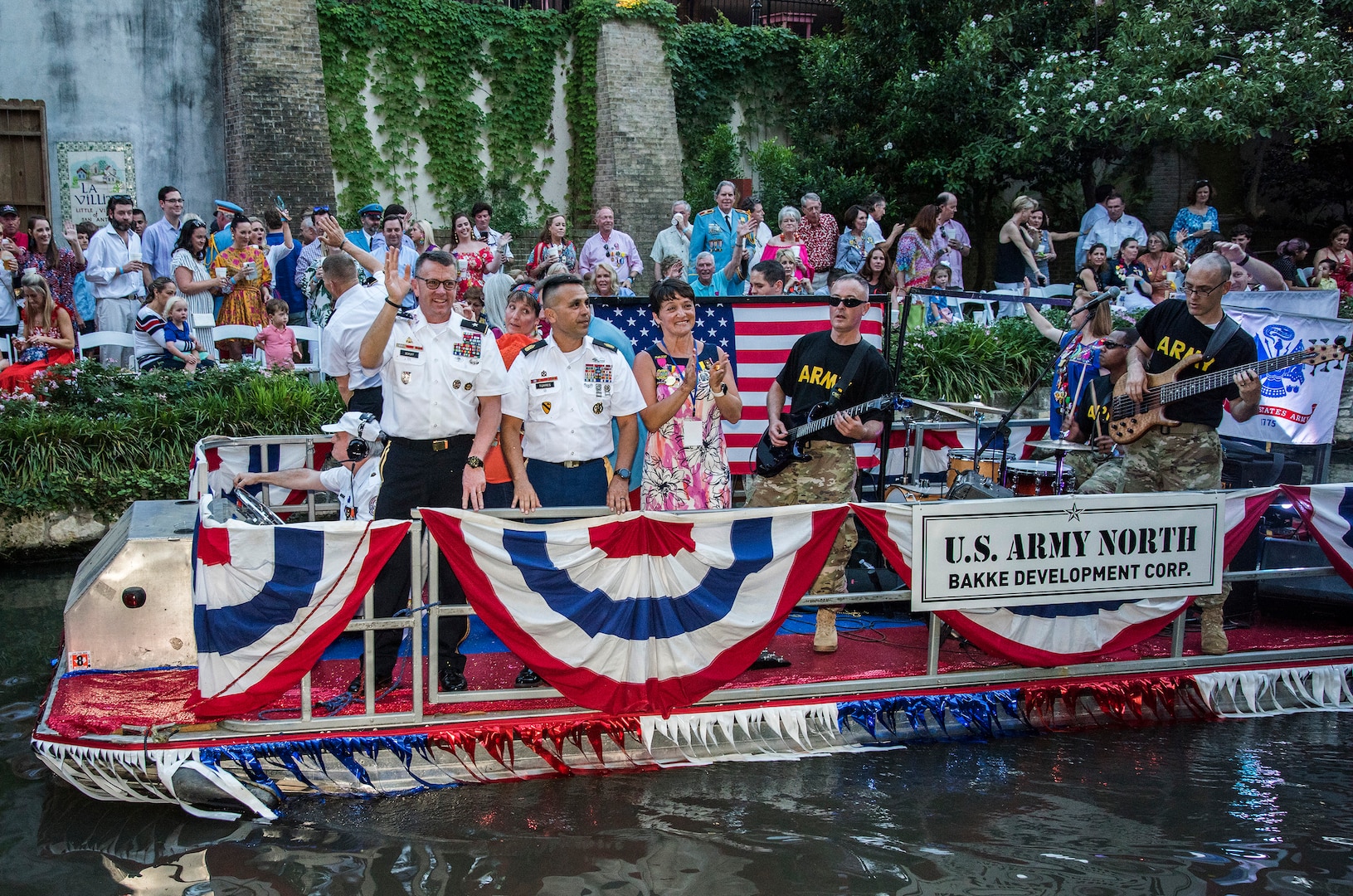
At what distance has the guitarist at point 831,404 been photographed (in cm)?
669

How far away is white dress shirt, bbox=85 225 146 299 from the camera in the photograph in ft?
40.2

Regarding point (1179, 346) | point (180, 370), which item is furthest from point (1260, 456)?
point (180, 370)

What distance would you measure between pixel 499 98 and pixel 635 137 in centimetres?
225

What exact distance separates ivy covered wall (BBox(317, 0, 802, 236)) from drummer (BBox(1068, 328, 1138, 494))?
1238 centimetres

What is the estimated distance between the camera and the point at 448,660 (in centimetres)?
596

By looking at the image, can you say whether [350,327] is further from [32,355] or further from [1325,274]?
[1325,274]

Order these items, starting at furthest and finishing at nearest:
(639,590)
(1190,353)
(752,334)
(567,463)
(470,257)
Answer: (470,257) < (752,334) < (1190,353) < (567,463) < (639,590)

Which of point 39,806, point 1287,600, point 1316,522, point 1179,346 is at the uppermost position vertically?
point 1179,346

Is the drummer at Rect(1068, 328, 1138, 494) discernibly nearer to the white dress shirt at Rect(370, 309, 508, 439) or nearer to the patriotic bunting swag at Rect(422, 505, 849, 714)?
the patriotic bunting swag at Rect(422, 505, 849, 714)

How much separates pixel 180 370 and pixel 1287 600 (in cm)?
951

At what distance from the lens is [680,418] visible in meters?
6.62

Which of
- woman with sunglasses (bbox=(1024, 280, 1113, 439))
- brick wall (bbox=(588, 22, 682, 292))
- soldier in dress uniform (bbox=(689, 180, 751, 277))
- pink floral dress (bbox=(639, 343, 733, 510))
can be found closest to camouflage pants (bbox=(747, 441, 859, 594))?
pink floral dress (bbox=(639, 343, 733, 510))

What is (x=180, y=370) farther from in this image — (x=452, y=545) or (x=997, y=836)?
(x=997, y=836)

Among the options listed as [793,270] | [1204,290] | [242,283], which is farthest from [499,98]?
[1204,290]
